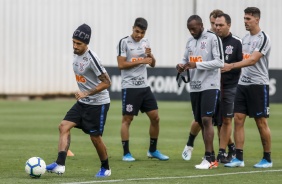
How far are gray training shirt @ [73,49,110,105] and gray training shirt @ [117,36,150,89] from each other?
2465 mm

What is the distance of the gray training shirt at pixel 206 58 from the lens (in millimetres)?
13195

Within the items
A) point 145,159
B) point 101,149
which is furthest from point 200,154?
point 101,149

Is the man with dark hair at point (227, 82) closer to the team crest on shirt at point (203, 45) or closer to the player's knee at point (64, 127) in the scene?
the team crest on shirt at point (203, 45)

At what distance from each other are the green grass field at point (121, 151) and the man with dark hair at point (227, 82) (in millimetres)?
509

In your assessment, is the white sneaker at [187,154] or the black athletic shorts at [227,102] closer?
the black athletic shorts at [227,102]

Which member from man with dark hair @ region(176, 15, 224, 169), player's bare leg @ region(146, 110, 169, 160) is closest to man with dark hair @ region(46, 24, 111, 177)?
man with dark hair @ region(176, 15, 224, 169)

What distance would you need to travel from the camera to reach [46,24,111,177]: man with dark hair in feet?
38.8

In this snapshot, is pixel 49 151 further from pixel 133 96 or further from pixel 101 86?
pixel 101 86

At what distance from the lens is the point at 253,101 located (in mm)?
13375

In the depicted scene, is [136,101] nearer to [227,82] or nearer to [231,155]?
[227,82]

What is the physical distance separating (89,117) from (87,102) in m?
0.21

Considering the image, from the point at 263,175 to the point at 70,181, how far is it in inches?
106

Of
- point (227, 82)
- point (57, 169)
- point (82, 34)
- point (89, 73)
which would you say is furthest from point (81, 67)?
point (227, 82)


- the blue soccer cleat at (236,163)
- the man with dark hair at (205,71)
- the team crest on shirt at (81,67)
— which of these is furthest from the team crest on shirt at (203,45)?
the team crest on shirt at (81,67)
